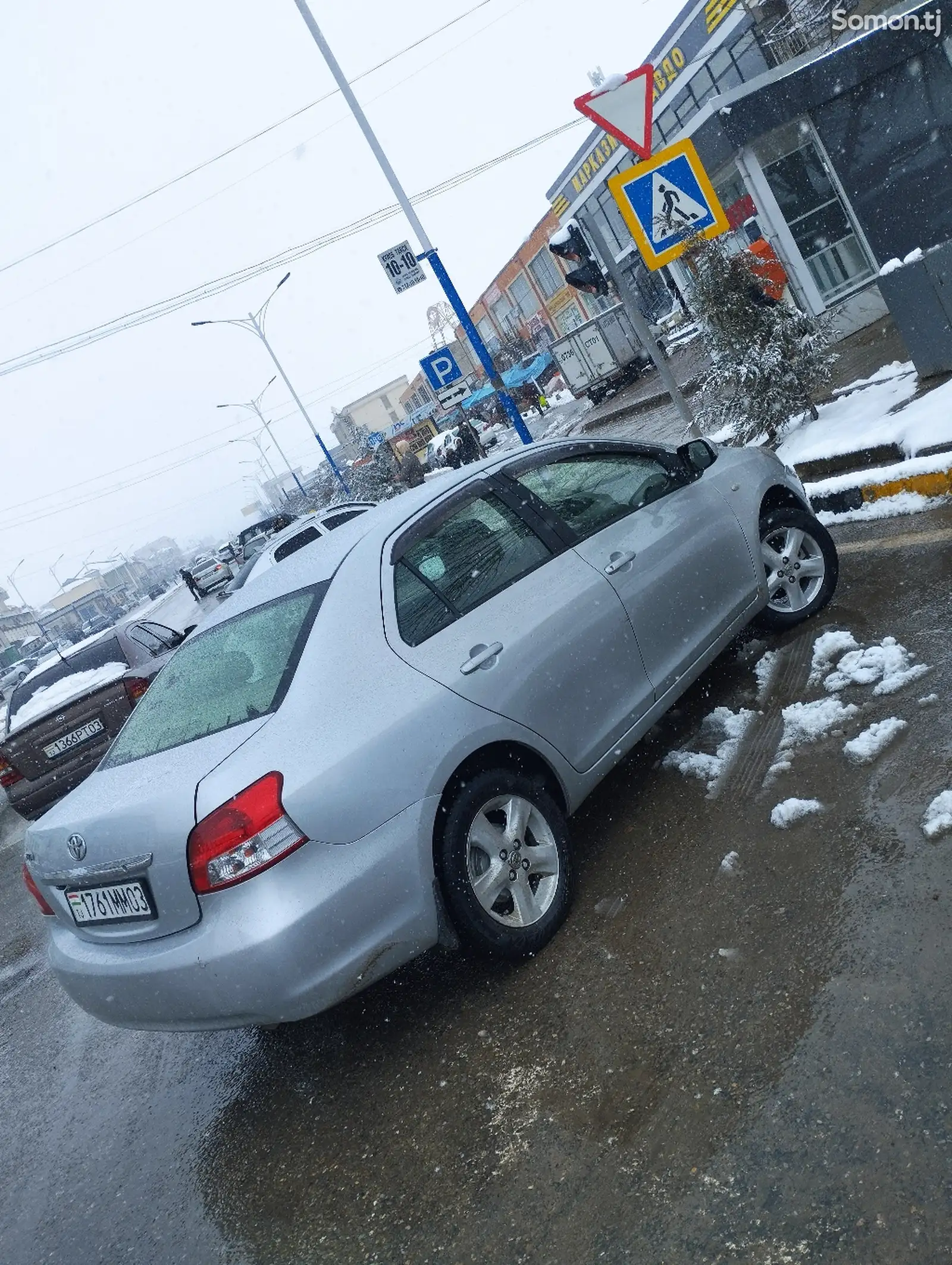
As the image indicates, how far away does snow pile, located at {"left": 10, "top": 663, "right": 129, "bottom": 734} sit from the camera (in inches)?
337

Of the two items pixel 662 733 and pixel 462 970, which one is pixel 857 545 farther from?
pixel 462 970

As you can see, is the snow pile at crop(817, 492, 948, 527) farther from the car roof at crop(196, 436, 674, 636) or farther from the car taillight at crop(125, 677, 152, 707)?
the car taillight at crop(125, 677, 152, 707)

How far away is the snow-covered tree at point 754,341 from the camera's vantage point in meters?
8.54

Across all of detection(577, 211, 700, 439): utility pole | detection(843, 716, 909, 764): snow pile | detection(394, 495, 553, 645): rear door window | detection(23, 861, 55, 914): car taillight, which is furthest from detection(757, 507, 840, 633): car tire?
detection(23, 861, 55, 914): car taillight

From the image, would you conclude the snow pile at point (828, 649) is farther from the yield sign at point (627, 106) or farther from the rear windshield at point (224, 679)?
the yield sign at point (627, 106)

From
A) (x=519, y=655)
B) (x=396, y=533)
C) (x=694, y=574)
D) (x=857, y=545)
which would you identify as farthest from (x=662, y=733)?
(x=857, y=545)

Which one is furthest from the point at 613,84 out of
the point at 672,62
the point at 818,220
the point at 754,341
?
the point at 672,62

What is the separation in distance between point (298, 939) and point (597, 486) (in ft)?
8.10

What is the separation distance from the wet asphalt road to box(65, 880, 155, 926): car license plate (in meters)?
0.86

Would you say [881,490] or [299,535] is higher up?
[299,535]

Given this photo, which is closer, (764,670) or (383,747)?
(383,747)

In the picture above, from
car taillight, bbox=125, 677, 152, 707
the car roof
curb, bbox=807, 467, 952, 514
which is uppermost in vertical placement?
the car roof

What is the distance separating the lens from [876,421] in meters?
7.30

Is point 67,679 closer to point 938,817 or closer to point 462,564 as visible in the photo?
point 462,564
